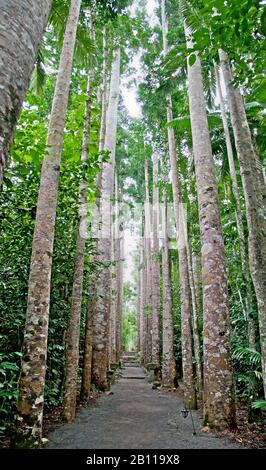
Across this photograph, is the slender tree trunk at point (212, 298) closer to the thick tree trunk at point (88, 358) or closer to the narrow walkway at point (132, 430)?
the narrow walkway at point (132, 430)

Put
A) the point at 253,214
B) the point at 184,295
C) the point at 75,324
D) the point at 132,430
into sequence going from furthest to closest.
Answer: the point at 184,295 → the point at 75,324 → the point at 132,430 → the point at 253,214

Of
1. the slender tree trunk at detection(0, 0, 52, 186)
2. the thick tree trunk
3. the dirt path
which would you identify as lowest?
the dirt path

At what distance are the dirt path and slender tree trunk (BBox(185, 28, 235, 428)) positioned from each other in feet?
1.84

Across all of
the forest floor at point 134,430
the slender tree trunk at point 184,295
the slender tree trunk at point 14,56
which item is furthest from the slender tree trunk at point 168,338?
the slender tree trunk at point 14,56

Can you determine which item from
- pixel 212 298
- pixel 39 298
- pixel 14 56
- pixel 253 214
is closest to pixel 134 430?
pixel 212 298

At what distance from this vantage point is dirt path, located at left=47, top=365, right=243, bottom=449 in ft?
16.0

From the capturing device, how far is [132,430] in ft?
19.3

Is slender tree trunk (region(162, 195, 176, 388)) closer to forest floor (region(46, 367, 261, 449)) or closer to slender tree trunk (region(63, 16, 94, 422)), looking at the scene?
forest floor (region(46, 367, 261, 449))

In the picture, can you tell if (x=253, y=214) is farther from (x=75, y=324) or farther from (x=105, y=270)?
(x=105, y=270)

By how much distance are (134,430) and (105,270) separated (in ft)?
19.9

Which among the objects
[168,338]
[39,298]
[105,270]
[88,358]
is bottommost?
[88,358]

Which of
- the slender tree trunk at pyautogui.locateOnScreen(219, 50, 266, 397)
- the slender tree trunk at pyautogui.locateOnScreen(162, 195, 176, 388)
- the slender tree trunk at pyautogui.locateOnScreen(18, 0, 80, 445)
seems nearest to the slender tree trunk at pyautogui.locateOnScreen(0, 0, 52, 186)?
the slender tree trunk at pyautogui.locateOnScreen(18, 0, 80, 445)
